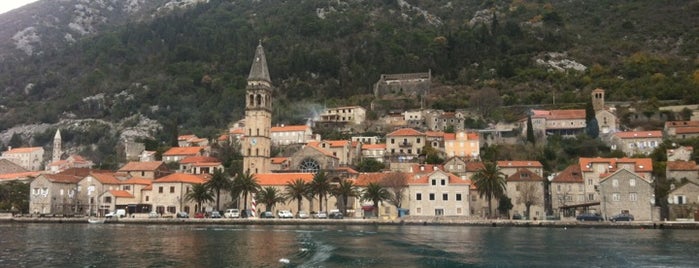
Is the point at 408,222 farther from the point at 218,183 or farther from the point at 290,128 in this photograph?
the point at 290,128

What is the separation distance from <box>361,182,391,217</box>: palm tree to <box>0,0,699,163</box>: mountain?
4146 cm

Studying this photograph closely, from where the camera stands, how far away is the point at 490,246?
4262 cm

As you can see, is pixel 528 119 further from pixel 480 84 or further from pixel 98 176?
pixel 98 176

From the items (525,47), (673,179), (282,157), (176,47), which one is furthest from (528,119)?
(176,47)

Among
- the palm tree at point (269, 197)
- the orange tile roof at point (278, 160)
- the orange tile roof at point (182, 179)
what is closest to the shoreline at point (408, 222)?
the palm tree at point (269, 197)

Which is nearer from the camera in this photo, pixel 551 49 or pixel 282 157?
pixel 282 157

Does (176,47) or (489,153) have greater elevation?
(176,47)

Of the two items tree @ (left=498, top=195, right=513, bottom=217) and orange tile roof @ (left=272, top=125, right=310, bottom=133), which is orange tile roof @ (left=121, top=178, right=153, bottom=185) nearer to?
orange tile roof @ (left=272, top=125, right=310, bottom=133)

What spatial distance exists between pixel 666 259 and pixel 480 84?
98201mm

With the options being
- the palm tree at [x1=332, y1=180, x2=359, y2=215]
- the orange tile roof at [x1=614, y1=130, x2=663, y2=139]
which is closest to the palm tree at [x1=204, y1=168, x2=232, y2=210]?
the palm tree at [x1=332, y1=180, x2=359, y2=215]

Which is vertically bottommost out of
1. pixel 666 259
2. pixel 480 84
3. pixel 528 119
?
pixel 666 259

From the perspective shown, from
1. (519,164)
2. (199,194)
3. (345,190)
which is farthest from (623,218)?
(199,194)

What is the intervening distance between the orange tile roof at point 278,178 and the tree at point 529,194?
81.0 ft

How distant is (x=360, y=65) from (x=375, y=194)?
85102 mm
